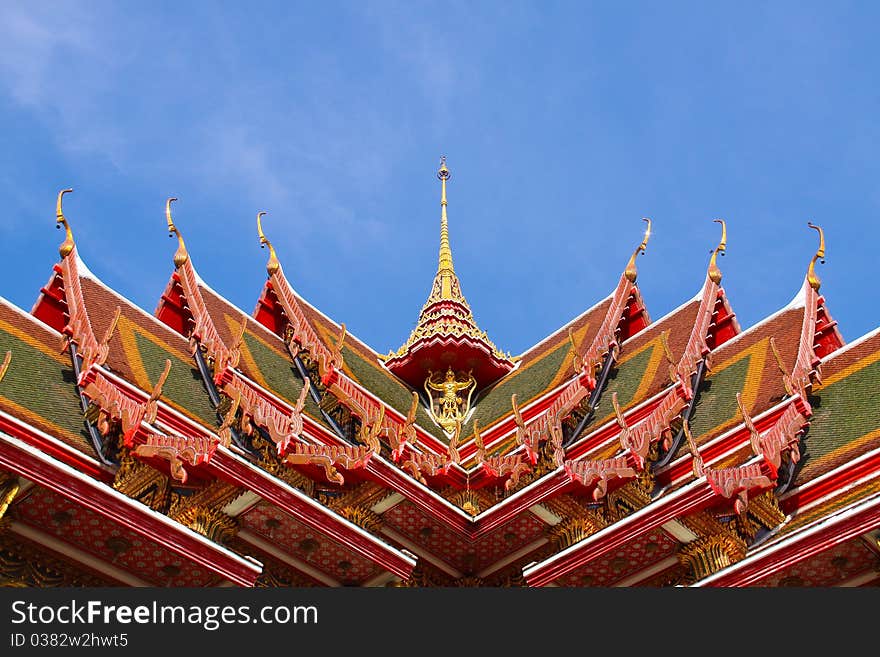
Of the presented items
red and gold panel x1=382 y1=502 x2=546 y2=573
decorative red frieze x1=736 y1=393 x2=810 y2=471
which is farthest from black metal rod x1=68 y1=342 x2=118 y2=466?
decorative red frieze x1=736 y1=393 x2=810 y2=471

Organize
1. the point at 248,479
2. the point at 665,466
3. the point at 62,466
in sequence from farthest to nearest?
the point at 665,466, the point at 248,479, the point at 62,466

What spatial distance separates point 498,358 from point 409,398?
A: 2175mm

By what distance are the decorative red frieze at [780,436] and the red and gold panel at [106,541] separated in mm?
5208

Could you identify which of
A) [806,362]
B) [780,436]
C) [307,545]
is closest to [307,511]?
[307,545]

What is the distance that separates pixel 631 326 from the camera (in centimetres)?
2127

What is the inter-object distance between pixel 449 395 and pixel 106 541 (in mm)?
10486

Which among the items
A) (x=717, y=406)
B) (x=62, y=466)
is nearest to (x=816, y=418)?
(x=717, y=406)

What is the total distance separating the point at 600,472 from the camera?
40.9ft

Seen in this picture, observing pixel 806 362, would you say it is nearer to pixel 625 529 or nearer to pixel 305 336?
pixel 625 529

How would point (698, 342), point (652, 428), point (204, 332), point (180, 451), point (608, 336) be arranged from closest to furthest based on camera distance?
point (180, 451)
point (652, 428)
point (204, 332)
point (698, 342)
point (608, 336)

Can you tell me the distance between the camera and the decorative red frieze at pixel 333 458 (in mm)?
12531

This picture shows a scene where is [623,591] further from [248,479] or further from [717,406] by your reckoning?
[717,406]

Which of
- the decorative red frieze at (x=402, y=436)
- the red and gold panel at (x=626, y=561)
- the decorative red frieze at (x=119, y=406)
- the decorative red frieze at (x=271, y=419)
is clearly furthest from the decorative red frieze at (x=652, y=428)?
the decorative red frieze at (x=119, y=406)

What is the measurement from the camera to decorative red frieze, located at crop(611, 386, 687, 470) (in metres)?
13.0
